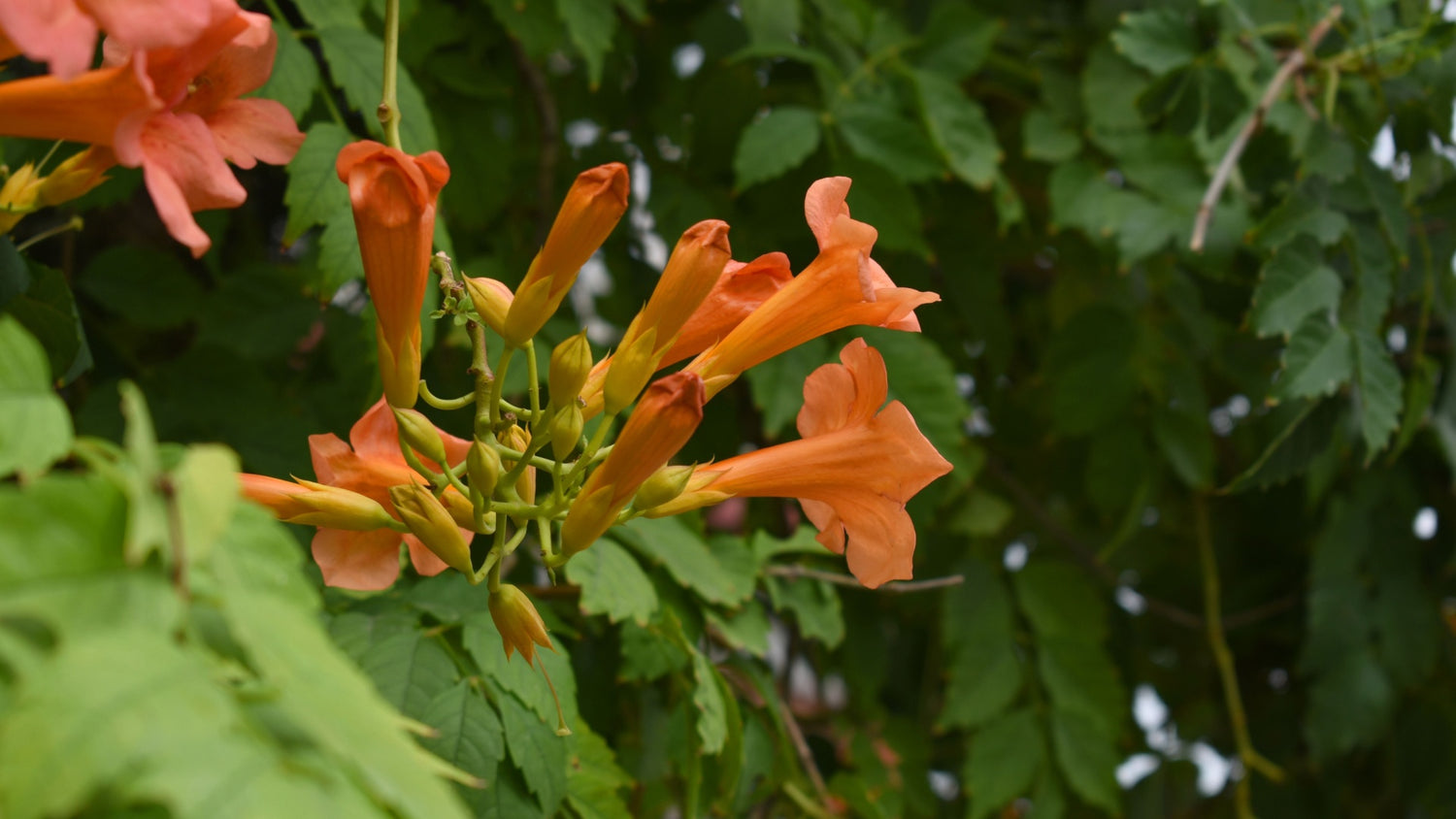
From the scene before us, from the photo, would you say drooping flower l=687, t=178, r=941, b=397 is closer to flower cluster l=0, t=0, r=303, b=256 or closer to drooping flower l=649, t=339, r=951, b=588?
drooping flower l=649, t=339, r=951, b=588

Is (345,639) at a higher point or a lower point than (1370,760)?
higher

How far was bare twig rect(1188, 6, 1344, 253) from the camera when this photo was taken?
1841 mm

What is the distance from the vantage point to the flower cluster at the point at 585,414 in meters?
0.96

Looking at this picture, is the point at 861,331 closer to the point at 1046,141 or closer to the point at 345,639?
the point at 1046,141

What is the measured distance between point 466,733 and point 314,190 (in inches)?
27.7

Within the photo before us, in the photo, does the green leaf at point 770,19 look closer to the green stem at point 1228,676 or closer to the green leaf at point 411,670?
the green leaf at point 411,670

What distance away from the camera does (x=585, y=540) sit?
0.99m

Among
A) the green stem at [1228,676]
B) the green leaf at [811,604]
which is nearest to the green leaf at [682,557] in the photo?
the green leaf at [811,604]

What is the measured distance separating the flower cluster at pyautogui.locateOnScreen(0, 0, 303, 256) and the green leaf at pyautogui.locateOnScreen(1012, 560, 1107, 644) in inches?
72.1

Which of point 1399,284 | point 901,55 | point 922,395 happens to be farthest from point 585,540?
point 1399,284

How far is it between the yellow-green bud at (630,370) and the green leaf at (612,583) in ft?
1.10

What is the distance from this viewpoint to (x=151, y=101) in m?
0.76

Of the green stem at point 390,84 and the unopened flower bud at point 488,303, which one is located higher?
the green stem at point 390,84

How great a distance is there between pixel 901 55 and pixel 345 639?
5.55 feet
